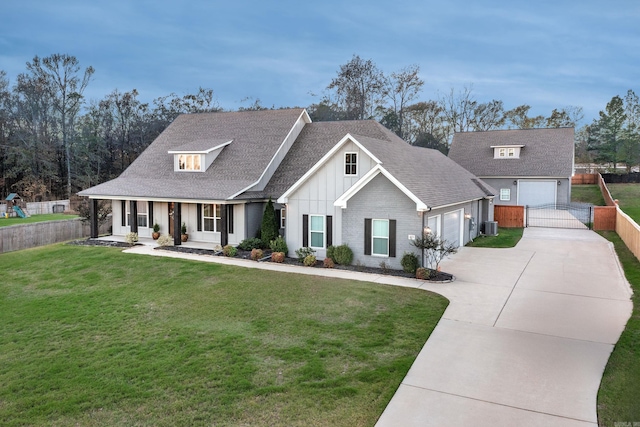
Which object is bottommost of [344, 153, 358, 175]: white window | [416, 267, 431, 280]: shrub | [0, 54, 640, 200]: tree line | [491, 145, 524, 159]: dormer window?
[416, 267, 431, 280]: shrub

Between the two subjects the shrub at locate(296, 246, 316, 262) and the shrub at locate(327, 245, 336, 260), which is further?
the shrub at locate(296, 246, 316, 262)

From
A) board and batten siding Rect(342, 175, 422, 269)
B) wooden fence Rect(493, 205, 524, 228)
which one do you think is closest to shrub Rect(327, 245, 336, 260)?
board and batten siding Rect(342, 175, 422, 269)

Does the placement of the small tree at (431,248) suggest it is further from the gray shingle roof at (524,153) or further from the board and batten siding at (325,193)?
the gray shingle roof at (524,153)

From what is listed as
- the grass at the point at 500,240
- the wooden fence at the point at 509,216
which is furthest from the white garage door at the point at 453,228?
the wooden fence at the point at 509,216

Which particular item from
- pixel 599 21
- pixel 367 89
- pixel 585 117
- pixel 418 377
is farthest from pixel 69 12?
pixel 585 117

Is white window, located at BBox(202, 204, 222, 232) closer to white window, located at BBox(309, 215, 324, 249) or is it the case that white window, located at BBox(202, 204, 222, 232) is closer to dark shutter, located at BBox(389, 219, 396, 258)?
white window, located at BBox(309, 215, 324, 249)

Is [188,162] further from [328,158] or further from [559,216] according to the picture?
[559,216]

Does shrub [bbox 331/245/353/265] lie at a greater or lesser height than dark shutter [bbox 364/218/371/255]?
lesser
